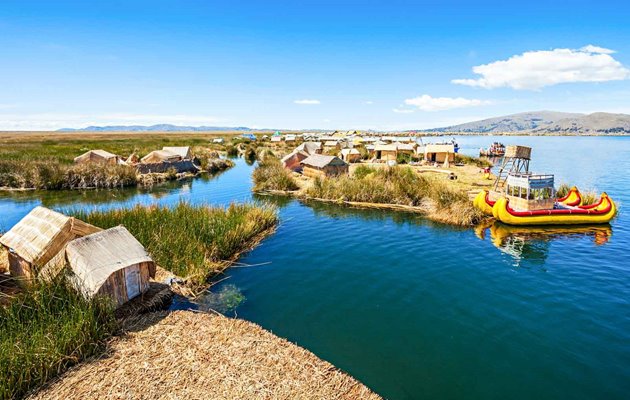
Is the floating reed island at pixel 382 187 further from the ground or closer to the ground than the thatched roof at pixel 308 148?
closer to the ground

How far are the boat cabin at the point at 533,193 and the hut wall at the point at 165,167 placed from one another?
34729 mm

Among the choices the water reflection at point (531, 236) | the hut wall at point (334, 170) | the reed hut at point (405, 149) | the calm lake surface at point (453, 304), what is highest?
the reed hut at point (405, 149)

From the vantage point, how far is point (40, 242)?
8.70 m

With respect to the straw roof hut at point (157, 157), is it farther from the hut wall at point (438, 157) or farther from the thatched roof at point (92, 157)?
the hut wall at point (438, 157)

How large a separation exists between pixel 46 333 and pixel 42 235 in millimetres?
3205

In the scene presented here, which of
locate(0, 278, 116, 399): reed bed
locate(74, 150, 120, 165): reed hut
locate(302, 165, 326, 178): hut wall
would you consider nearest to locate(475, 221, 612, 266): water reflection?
locate(0, 278, 116, 399): reed bed

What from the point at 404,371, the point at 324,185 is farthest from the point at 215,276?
the point at 324,185

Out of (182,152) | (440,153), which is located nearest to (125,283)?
(182,152)

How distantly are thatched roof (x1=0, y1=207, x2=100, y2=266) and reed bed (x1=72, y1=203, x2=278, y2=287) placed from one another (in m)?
3.08

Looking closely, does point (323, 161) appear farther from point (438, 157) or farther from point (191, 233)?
point (191, 233)

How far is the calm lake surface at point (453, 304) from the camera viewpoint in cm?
771

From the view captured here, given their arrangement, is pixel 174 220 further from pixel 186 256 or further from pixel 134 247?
pixel 134 247

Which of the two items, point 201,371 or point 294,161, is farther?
point 294,161

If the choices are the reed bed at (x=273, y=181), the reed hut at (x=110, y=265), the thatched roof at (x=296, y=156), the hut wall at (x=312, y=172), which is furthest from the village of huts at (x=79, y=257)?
the thatched roof at (x=296, y=156)
